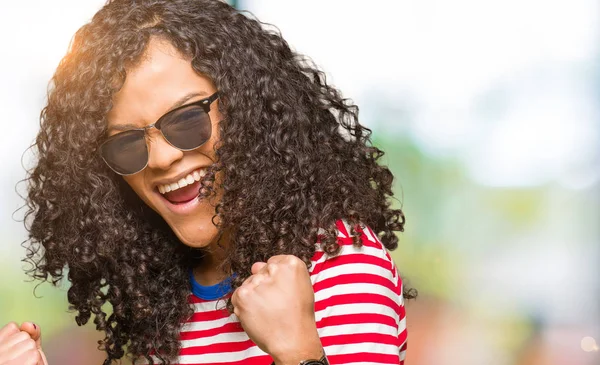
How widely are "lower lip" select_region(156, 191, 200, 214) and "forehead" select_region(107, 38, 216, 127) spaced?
189mm

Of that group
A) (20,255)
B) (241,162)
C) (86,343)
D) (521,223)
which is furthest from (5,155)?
(521,223)

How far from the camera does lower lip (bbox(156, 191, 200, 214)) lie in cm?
177

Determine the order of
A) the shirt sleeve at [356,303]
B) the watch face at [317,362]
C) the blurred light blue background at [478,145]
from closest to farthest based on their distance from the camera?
the watch face at [317,362], the shirt sleeve at [356,303], the blurred light blue background at [478,145]

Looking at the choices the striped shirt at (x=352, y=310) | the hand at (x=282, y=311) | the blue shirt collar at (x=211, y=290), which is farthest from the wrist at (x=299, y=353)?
the blue shirt collar at (x=211, y=290)

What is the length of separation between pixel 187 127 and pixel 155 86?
10 centimetres

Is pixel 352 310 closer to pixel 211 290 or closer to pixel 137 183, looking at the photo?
pixel 211 290

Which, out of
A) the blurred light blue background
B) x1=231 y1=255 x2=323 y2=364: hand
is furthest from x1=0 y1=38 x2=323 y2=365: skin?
the blurred light blue background

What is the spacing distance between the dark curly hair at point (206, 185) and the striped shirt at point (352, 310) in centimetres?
4

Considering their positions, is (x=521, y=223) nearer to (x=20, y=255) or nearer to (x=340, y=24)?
(x=340, y=24)

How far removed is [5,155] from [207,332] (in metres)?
1.28

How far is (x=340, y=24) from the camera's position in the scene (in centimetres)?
276

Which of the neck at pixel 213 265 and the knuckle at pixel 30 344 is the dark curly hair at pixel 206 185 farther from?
the knuckle at pixel 30 344

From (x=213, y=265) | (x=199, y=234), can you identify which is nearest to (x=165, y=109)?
(x=199, y=234)

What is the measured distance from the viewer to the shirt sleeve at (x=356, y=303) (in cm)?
154
